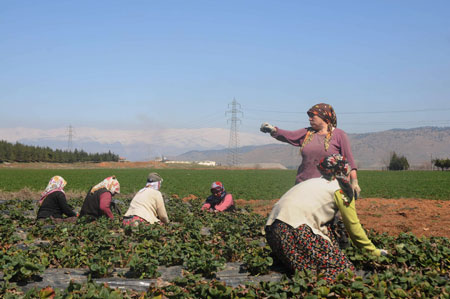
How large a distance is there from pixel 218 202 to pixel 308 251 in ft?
22.3

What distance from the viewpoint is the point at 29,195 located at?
1561 centimetres

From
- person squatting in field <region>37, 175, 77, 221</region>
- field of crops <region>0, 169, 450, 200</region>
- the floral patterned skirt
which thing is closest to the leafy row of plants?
the floral patterned skirt

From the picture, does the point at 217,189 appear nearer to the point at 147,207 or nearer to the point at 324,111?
the point at 147,207

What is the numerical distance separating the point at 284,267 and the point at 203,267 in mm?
862

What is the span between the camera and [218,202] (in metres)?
11.0

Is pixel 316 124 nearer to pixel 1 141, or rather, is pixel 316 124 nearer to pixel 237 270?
pixel 237 270

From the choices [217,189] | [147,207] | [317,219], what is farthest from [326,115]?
[217,189]

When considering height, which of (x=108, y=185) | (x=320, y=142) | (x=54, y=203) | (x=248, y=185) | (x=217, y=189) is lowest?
(x=248, y=185)

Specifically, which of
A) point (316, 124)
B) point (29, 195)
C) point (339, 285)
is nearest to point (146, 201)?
point (316, 124)

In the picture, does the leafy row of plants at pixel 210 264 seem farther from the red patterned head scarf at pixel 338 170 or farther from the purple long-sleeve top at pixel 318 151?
the purple long-sleeve top at pixel 318 151

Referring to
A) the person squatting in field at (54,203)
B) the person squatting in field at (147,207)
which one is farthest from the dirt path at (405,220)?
the person squatting in field at (54,203)

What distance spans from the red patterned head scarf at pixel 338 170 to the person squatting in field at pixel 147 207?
13.1 ft

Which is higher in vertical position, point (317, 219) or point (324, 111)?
point (324, 111)

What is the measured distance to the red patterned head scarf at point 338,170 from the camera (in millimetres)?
4250
